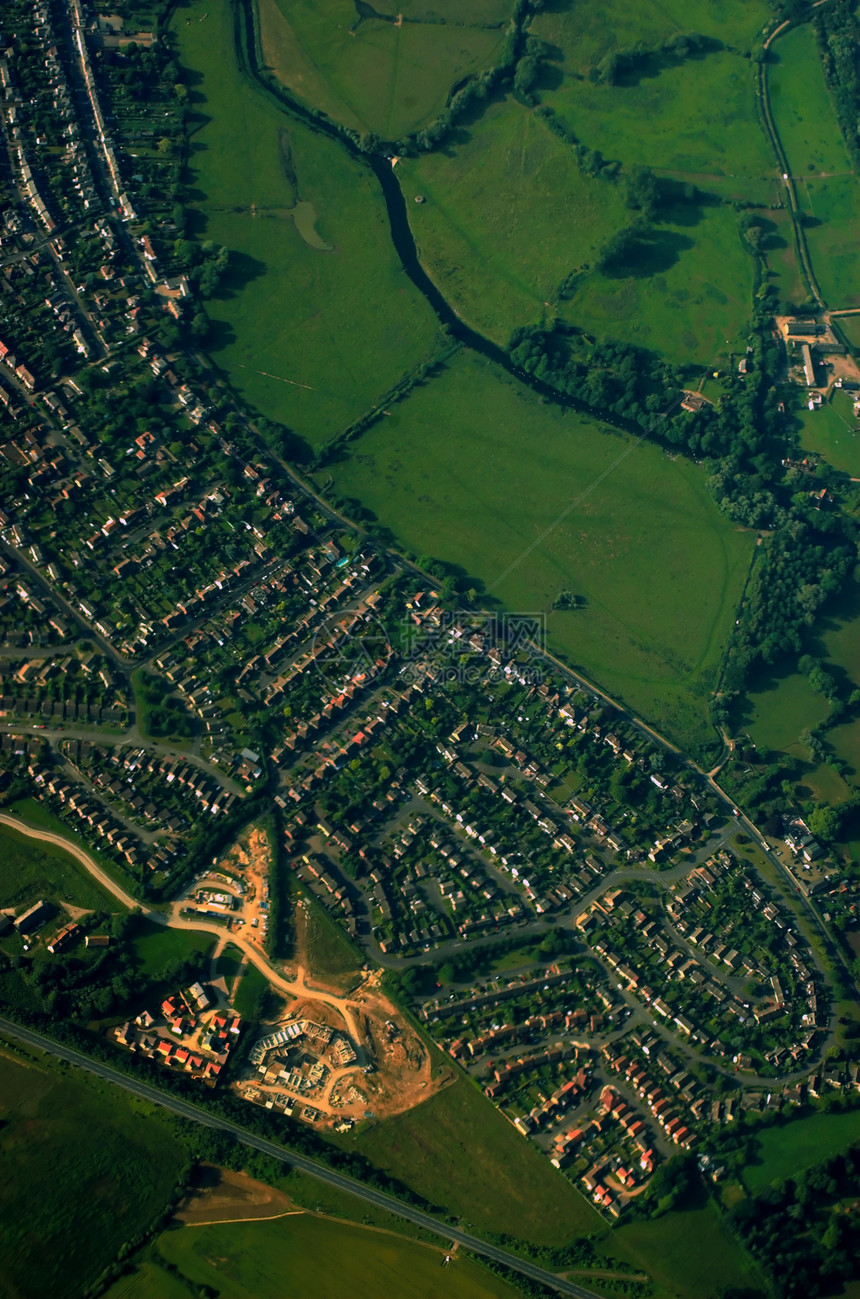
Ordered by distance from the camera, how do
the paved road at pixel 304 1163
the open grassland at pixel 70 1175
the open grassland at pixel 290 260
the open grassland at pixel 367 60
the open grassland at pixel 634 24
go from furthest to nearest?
1. the open grassland at pixel 634 24
2. the open grassland at pixel 367 60
3. the open grassland at pixel 290 260
4. the paved road at pixel 304 1163
5. the open grassland at pixel 70 1175

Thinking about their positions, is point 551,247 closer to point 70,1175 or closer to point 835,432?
point 835,432

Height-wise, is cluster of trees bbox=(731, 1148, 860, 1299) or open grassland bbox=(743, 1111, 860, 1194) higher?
open grassland bbox=(743, 1111, 860, 1194)

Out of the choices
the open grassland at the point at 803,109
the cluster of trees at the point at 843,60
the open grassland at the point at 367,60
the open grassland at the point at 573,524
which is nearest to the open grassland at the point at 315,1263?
the open grassland at the point at 573,524

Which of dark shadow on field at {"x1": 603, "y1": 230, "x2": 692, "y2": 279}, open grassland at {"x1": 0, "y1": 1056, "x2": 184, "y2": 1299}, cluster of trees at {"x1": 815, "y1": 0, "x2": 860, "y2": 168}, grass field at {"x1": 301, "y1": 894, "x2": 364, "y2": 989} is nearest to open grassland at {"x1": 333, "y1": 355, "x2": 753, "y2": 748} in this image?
dark shadow on field at {"x1": 603, "y1": 230, "x2": 692, "y2": 279}

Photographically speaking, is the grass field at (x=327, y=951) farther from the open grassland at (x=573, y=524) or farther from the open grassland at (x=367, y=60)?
the open grassland at (x=367, y=60)

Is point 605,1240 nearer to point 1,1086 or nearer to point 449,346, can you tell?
point 1,1086

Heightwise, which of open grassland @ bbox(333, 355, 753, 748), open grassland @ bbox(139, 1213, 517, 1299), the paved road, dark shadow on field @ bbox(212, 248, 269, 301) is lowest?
open grassland @ bbox(139, 1213, 517, 1299)

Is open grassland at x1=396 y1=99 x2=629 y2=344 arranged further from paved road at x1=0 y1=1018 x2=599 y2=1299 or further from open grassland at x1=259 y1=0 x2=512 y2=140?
paved road at x1=0 y1=1018 x2=599 y2=1299
